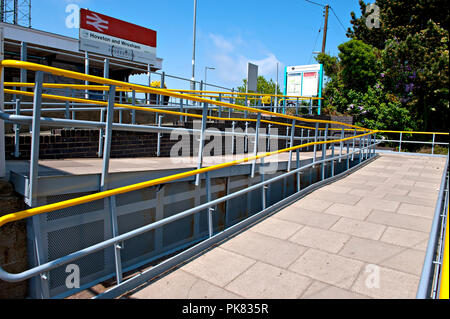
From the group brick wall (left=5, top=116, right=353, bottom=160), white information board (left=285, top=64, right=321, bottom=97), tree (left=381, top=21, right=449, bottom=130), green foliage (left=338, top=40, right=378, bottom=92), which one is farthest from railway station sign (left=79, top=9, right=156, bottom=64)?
tree (left=381, top=21, right=449, bottom=130)

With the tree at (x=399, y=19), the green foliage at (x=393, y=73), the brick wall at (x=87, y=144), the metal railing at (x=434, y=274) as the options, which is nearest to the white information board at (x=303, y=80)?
the green foliage at (x=393, y=73)

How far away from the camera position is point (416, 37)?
13555 millimetres

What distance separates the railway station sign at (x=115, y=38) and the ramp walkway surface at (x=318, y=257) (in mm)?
16697

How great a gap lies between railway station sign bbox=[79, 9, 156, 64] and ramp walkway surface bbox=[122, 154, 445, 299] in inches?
657

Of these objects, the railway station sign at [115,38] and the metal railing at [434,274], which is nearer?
the metal railing at [434,274]

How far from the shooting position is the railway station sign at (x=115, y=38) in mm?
17719

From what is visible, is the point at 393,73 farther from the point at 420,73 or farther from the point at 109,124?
the point at 109,124

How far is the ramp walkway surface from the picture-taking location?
104 inches

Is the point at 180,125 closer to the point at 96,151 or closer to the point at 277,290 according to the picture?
the point at 96,151

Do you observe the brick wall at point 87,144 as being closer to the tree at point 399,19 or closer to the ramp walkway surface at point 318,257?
the ramp walkway surface at point 318,257

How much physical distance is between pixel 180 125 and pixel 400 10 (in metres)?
16.5

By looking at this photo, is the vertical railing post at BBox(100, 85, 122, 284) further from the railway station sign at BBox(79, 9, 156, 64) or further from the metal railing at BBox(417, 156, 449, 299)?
the railway station sign at BBox(79, 9, 156, 64)

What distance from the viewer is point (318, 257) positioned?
10.5 feet

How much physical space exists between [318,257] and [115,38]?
19648 mm
